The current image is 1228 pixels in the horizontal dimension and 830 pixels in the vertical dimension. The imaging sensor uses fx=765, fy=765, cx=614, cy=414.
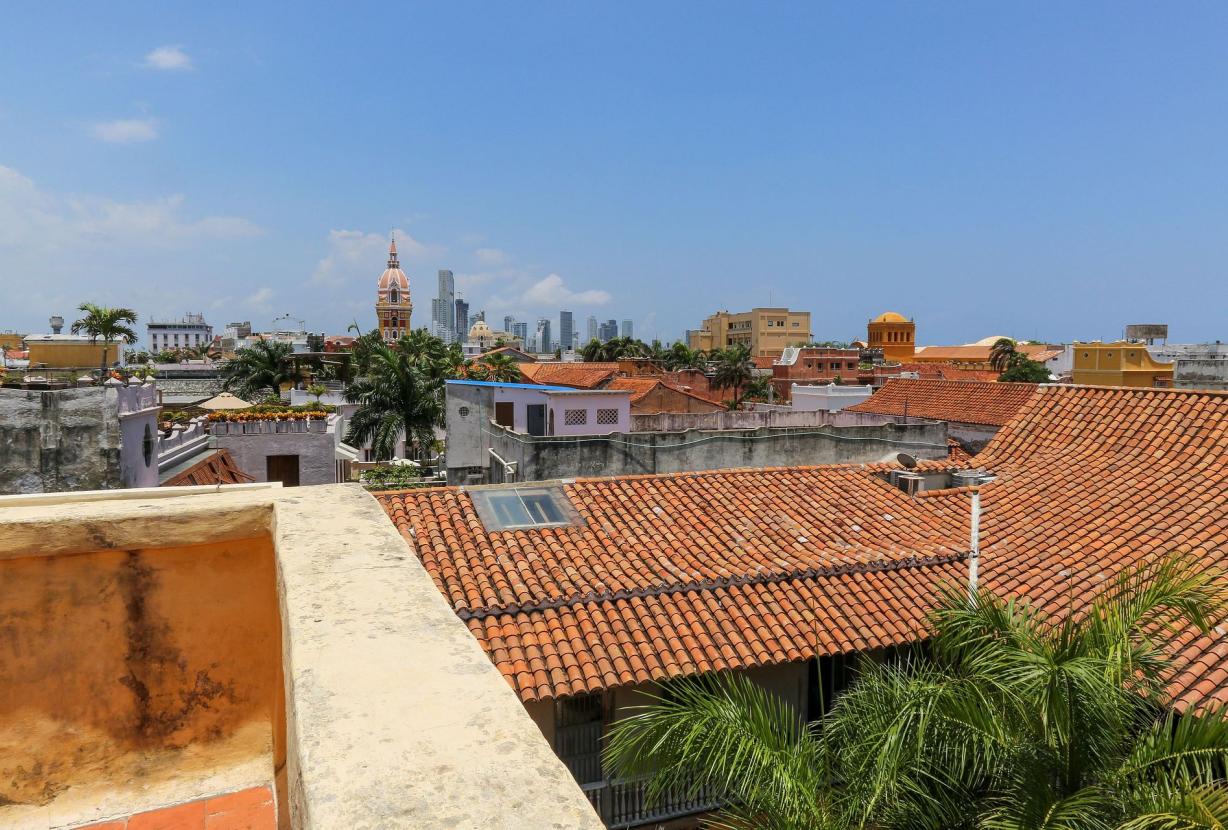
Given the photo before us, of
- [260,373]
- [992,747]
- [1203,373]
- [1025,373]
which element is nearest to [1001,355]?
[1025,373]

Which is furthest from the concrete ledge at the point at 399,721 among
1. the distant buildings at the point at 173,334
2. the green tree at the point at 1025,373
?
the distant buildings at the point at 173,334

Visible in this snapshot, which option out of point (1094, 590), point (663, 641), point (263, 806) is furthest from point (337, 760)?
point (1094, 590)

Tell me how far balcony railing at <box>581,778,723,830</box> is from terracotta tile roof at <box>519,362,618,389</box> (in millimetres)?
30663

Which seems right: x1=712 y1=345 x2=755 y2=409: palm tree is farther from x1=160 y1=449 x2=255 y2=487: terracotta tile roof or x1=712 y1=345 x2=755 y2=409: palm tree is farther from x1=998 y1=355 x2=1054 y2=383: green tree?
x1=160 y1=449 x2=255 y2=487: terracotta tile roof

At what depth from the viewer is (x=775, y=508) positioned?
11.6 meters

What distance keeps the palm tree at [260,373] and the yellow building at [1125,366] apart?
140ft

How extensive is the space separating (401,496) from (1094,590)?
8781 millimetres

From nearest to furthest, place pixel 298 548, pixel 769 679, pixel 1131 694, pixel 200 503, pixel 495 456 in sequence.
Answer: pixel 298 548 → pixel 200 503 → pixel 1131 694 → pixel 769 679 → pixel 495 456

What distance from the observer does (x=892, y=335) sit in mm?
97000

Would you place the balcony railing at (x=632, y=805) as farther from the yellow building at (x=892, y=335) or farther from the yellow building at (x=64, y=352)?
the yellow building at (x=892, y=335)

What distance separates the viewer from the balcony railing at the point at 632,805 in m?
8.30

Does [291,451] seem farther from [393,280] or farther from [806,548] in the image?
[393,280]

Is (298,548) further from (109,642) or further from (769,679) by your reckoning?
(769,679)

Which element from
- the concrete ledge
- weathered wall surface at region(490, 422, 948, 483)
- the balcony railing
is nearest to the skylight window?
the balcony railing
